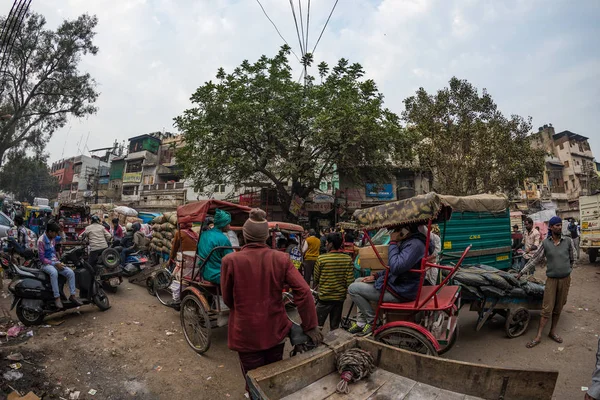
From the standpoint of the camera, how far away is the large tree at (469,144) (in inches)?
637

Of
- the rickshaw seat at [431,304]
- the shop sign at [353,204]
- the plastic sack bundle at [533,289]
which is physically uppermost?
the shop sign at [353,204]

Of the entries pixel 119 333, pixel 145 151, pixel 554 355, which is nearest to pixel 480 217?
pixel 554 355

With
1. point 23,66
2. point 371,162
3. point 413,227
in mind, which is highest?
point 23,66

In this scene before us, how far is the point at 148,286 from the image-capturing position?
310 inches

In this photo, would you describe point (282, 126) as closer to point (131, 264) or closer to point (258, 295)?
point (131, 264)

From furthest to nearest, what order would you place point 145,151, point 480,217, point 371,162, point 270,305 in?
point 145,151 < point 371,162 < point 480,217 < point 270,305

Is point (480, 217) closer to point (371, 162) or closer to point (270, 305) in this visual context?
point (270, 305)

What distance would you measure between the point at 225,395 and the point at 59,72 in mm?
23327

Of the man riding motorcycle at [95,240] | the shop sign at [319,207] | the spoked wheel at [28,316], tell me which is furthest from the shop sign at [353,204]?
the spoked wheel at [28,316]

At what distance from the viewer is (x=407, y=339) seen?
3.49 metres

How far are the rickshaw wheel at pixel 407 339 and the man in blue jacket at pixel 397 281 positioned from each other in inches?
10.8

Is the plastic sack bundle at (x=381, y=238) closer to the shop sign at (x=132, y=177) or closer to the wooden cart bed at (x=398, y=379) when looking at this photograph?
the wooden cart bed at (x=398, y=379)

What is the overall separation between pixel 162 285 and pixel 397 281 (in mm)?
5748

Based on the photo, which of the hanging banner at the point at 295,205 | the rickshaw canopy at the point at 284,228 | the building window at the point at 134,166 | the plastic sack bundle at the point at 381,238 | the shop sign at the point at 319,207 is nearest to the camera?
the rickshaw canopy at the point at 284,228
